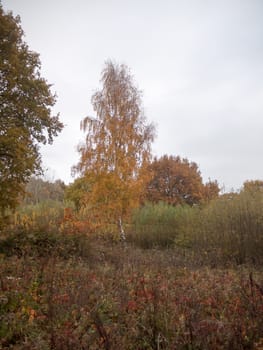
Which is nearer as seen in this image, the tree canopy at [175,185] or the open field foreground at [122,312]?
the open field foreground at [122,312]

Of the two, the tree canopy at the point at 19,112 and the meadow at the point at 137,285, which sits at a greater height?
the tree canopy at the point at 19,112

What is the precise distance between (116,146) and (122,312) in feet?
32.5

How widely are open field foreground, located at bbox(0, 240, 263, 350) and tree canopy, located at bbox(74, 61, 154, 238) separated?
20.5 ft

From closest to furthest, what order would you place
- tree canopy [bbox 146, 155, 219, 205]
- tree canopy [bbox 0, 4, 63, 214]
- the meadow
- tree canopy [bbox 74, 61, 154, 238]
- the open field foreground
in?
1. the open field foreground
2. the meadow
3. tree canopy [bbox 0, 4, 63, 214]
4. tree canopy [bbox 74, 61, 154, 238]
5. tree canopy [bbox 146, 155, 219, 205]

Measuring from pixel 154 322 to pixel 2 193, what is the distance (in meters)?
6.11

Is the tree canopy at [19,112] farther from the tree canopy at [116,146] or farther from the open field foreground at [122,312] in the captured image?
the tree canopy at [116,146]

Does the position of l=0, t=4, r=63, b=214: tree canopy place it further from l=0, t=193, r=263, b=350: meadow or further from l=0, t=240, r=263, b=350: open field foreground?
l=0, t=240, r=263, b=350: open field foreground

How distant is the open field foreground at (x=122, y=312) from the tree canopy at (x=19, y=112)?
253 centimetres

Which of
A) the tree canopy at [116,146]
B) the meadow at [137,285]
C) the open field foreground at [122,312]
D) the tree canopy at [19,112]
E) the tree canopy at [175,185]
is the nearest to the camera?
the open field foreground at [122,312]

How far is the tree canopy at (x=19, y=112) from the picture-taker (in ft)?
25.8

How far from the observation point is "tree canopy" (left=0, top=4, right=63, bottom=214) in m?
7.86

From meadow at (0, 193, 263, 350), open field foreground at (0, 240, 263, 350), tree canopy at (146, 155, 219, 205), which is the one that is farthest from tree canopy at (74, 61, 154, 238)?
tree canopy at (146, 155, 219, 205)

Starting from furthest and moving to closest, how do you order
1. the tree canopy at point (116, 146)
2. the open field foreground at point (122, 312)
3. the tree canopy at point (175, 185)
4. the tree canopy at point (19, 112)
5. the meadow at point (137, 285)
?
the tree canopy at point (175, 185) → the tree canopy at point (116, 146) → the tree canopy at point (19, 112) → the meadow at point (137, 285) → the open field foreground at point (122, 312)

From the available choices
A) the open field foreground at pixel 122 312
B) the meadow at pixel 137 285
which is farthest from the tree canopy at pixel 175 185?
the open field foreground at pixel 122 312
